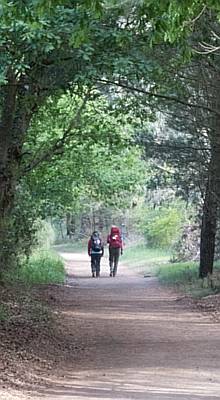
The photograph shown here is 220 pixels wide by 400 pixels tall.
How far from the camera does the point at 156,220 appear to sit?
47031 millimetres

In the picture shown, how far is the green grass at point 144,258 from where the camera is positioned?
38.3 metres

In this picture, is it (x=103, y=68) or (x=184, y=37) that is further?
(x=103, y=68)

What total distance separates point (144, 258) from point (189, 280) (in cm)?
1738

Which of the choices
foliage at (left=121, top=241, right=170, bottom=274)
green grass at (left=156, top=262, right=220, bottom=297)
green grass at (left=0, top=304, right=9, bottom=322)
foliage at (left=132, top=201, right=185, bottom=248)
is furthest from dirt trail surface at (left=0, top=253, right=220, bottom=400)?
foliage at (left=132, top=201, right=185, bottom=248)

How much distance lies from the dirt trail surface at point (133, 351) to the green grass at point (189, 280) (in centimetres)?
88

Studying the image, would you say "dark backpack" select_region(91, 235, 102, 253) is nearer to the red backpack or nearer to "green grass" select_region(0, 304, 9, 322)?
the red backpack

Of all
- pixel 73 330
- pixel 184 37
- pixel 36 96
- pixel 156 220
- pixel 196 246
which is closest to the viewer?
pixel 184 37

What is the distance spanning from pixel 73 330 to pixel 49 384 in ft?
17.8

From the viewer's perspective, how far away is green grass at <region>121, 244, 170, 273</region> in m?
38.3

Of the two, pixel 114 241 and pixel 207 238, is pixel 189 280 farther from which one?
pixel 114 241

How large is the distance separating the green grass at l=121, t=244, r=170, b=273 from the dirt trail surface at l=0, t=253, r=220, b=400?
15704mm

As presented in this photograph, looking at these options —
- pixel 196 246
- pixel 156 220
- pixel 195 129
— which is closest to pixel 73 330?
pixel 195 129

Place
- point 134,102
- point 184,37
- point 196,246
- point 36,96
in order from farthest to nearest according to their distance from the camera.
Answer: point 196,246
point 134,102
point 36,96
point 184,37

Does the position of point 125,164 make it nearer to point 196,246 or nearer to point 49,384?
point 196,246
